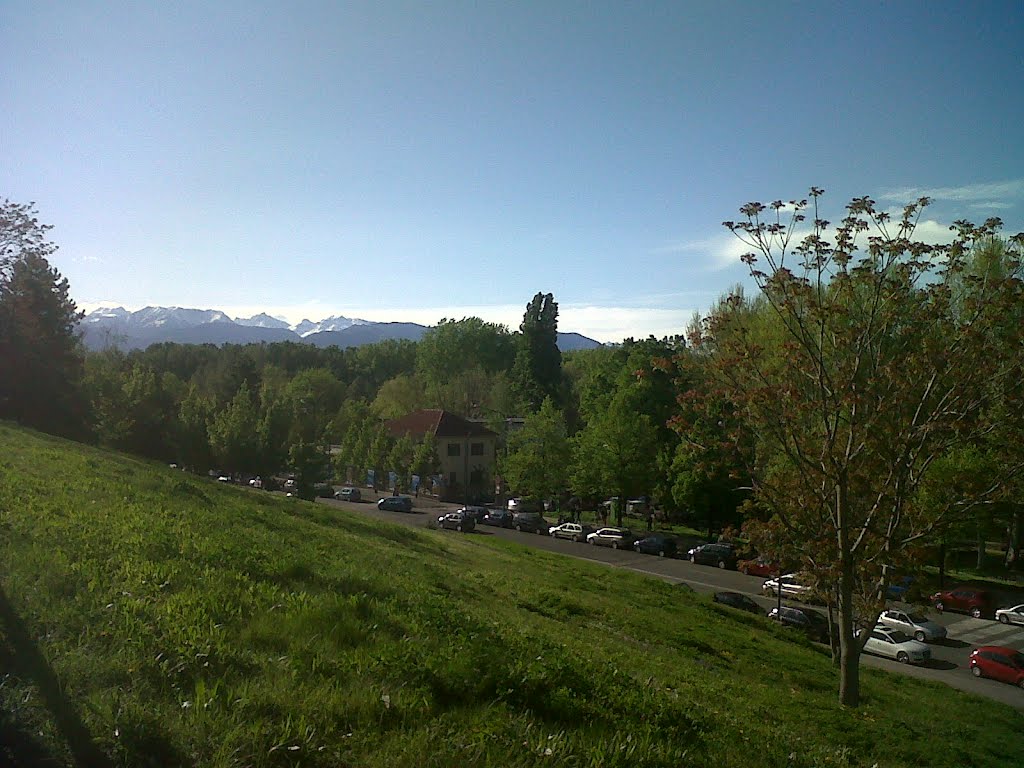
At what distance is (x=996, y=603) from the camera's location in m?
30.4

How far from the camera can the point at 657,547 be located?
40.3 metres

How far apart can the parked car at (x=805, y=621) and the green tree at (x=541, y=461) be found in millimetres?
25777

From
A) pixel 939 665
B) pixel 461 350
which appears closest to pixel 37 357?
pixel 939 665

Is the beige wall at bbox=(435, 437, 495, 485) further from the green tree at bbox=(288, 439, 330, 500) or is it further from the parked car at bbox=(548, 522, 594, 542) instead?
the green tree at bbox=(288, 439, 330, 500)

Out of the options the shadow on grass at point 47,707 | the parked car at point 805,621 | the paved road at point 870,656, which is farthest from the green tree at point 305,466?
the shadow on grass at point 47,707

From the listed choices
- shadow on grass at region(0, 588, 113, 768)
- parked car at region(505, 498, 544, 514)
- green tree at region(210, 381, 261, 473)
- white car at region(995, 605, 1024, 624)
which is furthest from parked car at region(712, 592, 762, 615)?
green tree at region(210, 381, 261, 473)

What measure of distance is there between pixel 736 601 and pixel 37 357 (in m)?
31.3

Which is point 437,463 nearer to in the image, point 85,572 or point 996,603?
point 996,603

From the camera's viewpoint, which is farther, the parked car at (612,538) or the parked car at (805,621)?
the parked car at (612,538)

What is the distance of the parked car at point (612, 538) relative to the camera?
4144 cm

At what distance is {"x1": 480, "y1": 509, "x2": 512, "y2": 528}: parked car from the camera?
48125mm

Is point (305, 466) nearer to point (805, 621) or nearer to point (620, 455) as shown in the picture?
point (620, 455)

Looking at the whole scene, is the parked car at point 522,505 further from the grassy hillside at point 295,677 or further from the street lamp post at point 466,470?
the grassy hillside at point 295,677

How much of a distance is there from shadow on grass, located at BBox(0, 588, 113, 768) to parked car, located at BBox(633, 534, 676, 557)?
123 ft
